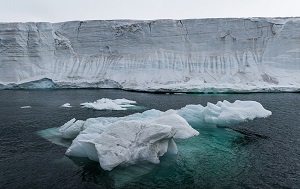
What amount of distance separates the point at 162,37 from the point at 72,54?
1776cm

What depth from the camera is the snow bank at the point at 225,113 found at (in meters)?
17.5

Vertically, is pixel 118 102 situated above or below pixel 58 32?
below

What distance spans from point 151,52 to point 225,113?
126 ft

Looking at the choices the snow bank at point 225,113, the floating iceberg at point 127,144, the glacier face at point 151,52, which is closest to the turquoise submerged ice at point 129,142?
the floating iceberg at point 127,144

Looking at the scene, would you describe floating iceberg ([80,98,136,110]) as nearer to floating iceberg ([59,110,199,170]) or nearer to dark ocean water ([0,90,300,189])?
dark ocean water ([0,90,300,189])

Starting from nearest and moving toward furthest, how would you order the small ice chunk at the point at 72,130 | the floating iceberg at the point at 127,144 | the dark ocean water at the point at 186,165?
the dark ocean water at the point at 186,165 → the floating iceberg at the point at 127,144 → the small ice chunk at the point at 72,130

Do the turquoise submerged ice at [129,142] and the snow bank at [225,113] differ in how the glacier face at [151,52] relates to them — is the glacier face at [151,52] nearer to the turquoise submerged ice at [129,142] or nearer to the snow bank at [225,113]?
Answer: the snow bank at [225,113]

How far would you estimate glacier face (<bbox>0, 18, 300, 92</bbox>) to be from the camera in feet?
164

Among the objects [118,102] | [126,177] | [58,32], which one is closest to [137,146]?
[126,177]

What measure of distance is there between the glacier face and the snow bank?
27.1 m

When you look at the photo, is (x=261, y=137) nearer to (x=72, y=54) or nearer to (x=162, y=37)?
(x=162, y=37)

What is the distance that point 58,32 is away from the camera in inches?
2272

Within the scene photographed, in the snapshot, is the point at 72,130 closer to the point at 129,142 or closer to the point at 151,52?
the point at 129,142

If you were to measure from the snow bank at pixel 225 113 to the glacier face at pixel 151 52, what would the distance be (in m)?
27.1
